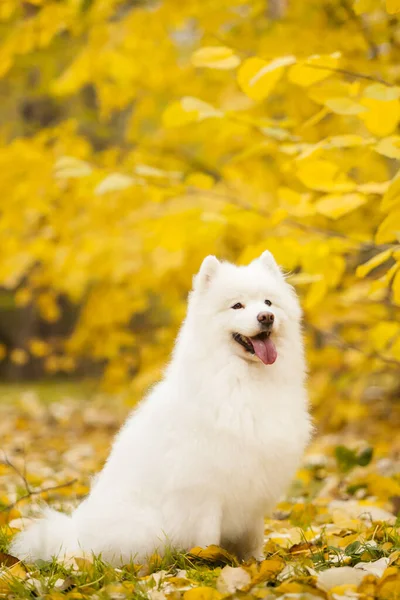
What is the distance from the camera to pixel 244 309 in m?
2.82

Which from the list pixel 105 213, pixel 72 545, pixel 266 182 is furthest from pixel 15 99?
pixel 72 545

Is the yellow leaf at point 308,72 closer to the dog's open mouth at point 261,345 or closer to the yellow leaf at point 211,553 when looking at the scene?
the dog's open mouth at point 261,345

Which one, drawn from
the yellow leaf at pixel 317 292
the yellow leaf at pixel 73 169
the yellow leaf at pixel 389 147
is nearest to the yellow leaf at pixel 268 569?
the yellow leaf at pixel 317 292

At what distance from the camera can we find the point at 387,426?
24.3 ft

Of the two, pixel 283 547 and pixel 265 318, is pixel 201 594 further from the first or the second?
pixel 265 318

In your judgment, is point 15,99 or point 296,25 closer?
point 296,25

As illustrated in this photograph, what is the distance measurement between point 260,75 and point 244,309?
950 mm

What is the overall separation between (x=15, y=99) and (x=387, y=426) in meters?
9.68

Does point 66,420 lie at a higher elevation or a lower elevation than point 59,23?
lower

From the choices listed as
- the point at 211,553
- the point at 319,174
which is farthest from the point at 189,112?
the point at 211,553

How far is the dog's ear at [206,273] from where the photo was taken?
293cm

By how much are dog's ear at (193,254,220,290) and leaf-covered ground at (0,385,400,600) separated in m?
1.11

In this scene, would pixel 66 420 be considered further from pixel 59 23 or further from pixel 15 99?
pixel 15 99

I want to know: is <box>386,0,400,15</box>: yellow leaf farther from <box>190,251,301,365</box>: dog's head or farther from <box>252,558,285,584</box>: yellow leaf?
<box>252,558,285,584</box>: yellow leaf
